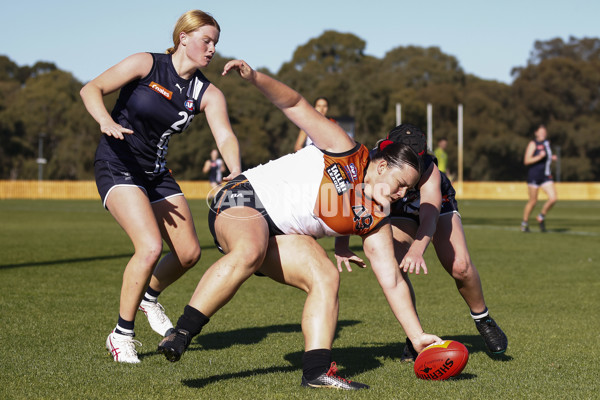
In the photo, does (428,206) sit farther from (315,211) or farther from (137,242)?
(137,242)

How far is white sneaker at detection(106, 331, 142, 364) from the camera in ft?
15.7

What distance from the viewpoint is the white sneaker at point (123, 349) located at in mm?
4793

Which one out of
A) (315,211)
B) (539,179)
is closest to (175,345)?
(315,211)

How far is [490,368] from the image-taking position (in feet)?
15.7

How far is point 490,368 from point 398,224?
1.17 metres

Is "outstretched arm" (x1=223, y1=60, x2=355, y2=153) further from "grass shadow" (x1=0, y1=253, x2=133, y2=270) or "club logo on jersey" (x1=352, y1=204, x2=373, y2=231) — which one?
"grass shadow" (x1=0, y1=253, x2=133, y2=270)

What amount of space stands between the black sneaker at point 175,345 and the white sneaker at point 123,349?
3.65 ft

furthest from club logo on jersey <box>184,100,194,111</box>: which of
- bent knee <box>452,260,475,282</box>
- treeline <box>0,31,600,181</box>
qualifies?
treeline <box>0,31,600,181</box>

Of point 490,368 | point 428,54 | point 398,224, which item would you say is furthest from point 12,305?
point 428,54

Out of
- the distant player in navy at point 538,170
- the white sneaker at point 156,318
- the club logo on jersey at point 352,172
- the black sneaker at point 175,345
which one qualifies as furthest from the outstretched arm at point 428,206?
the distant player in navy at point 538,170

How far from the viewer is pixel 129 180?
5.11 metres

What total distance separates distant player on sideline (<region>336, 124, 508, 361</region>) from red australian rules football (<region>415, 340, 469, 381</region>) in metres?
0.51

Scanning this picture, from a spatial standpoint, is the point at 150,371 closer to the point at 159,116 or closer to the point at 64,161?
the point at 159,116

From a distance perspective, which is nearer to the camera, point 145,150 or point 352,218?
point 352,218
